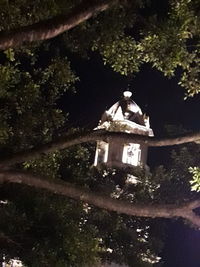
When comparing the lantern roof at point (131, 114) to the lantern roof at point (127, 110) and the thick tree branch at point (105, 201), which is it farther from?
the thick tree branch at point (105, 201)

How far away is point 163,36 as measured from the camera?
21.7 ft

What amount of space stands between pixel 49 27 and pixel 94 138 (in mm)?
1922

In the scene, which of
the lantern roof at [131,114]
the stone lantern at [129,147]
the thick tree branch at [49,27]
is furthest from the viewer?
the stone lantern at [129,147]

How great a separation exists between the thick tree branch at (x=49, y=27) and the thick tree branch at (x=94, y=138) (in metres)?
1.66

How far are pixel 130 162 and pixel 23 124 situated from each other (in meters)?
32.5

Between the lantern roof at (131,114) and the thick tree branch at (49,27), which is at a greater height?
the lantern roof at (131,114)

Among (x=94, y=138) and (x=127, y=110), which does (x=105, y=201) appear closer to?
(x=94, y=138)

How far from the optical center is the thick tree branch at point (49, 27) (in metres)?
4.65

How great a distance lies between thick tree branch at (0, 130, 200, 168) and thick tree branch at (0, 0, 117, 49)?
166 centimetres

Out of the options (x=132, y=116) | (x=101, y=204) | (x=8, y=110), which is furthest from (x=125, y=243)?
(x=132, y=116)

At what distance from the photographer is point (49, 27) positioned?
4.84 metres

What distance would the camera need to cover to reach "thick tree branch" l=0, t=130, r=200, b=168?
19.7ft

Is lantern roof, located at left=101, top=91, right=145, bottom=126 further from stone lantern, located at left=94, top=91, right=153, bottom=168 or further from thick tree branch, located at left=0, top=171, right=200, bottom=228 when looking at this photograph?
thick tree branch, located at left=0, top=171, right=200, bottom=228

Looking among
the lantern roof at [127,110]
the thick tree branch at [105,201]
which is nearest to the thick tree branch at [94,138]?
the thick tree branch at [105,201]
